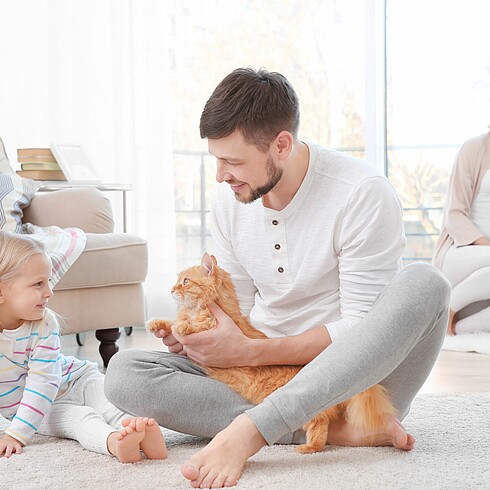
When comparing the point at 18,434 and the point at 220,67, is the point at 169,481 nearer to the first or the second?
the point at 18,434

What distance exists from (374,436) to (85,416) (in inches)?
26.7

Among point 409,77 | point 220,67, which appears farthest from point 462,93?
point 220,67

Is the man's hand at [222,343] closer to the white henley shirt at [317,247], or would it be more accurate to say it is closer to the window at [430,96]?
the white henley shirt at [317,247]

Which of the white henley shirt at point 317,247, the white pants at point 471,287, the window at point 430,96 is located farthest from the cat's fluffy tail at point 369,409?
the window at point 430,96

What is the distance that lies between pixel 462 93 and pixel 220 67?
1.34 meters

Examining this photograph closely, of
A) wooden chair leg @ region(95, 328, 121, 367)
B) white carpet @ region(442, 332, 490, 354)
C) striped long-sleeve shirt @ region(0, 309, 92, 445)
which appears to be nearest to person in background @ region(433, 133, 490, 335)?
white carpet @ region(442, 332, 490, 354)

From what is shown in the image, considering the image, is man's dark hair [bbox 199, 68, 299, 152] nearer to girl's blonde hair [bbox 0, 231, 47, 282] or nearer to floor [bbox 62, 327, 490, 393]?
girl's blonde hair [bbox 0, 231, 47, 282]

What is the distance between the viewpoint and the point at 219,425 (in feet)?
6.18

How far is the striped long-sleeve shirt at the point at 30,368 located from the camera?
78.3 inches

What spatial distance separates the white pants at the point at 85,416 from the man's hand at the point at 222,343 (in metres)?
0.28

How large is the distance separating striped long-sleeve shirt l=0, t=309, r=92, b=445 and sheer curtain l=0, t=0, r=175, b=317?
2.44 m

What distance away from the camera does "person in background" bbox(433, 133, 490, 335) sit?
3889 mm

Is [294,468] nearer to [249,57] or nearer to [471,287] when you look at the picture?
[471,287]

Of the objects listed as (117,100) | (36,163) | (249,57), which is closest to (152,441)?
(36,163)
